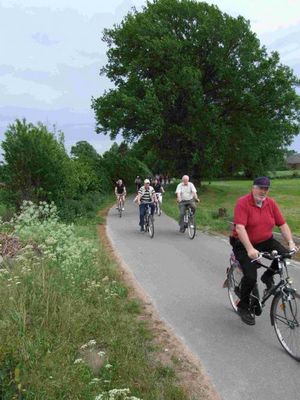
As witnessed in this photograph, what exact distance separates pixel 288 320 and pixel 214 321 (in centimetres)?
148

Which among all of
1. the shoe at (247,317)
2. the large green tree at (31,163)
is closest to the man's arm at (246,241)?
the shoe at (247,317)

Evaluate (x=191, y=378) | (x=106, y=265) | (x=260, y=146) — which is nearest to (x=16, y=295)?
(x=191, y=378)

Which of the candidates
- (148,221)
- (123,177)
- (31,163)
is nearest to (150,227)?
(148,221)

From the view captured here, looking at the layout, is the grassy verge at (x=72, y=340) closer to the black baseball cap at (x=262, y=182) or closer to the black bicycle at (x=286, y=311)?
the black bicycle at (x=286, y=311)

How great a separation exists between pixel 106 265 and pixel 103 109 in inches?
1154

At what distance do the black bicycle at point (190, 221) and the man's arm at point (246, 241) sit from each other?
368 inches

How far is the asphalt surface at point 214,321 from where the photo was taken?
16.3 feet

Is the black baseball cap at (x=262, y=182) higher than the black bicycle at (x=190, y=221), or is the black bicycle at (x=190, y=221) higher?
the black baseball cap at (x=262, y=182)

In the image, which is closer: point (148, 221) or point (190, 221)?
point (190, 221)

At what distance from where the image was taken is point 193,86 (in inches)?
1372

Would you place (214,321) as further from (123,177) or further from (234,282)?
(123,177)

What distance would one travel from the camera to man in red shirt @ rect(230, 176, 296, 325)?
6008mm

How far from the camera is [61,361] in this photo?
195 inches

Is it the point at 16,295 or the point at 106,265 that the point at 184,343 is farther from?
the point at 106,265
